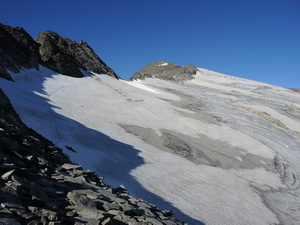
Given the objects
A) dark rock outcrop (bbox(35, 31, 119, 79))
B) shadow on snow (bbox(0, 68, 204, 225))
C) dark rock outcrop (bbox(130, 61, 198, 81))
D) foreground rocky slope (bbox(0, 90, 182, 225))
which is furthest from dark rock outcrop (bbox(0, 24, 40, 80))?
dark rock outcrop (bbox(130, 61, 198, 81))

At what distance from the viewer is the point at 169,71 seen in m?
108

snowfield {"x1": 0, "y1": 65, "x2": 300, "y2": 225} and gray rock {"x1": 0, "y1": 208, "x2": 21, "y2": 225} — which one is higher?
snowfield {"x1": 0, "y1": 65, "x2": 300, "y2": 225}

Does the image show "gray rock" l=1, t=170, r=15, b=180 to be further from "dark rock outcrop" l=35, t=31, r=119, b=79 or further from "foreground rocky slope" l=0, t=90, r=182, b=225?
"dark rock outcrop" l=35, t=31, r=119, b=79

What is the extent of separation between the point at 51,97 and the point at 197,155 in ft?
56.3

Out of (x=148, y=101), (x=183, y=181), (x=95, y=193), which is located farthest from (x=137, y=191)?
(x=148, y=101)

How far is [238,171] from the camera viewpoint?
78.6 feet

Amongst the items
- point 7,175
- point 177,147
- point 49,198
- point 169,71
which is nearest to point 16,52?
point 177,147

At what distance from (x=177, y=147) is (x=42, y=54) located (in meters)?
37.5

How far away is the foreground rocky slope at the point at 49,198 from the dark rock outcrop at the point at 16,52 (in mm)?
26311

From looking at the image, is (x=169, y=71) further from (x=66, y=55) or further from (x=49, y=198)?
(x=49, y=198)

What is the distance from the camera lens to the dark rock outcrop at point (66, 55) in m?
51.1

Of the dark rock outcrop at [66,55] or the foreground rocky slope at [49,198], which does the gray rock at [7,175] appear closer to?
the foreground rocky slope at [49,198]

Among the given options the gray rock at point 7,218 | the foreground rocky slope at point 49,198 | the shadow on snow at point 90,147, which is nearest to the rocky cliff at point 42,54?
the shadow on snow at point 90,147

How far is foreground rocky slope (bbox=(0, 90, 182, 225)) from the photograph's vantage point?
19.9ft
